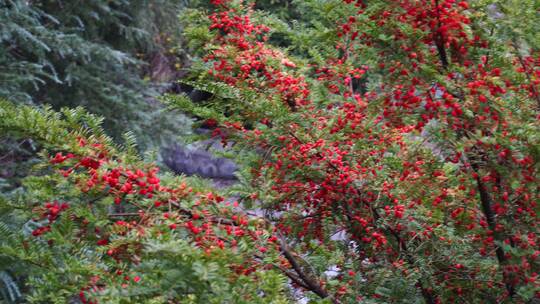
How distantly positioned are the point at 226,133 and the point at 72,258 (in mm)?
1041

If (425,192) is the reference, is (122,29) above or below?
below

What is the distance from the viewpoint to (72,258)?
154cm

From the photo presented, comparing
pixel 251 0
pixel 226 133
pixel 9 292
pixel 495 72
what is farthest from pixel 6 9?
pixel 495 72

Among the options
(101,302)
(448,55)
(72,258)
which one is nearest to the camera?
(101,302)

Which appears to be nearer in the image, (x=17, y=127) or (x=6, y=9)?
(x=17, y=127)

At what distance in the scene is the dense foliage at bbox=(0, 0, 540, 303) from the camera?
5.16 feet

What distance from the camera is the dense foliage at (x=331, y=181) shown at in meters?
1.57

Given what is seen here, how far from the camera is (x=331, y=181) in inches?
88.4

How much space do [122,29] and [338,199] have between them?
5.61m

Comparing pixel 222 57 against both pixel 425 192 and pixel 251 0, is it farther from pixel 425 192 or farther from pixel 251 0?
pixel 425 192

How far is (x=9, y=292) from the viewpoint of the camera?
450 centimetres

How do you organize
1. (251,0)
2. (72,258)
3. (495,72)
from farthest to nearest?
1. (251,0)
2. (495,72)
3. (72,258)

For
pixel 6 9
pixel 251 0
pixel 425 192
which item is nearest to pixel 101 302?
pixel 425 192

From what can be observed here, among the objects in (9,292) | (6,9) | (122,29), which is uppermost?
(6,9)
